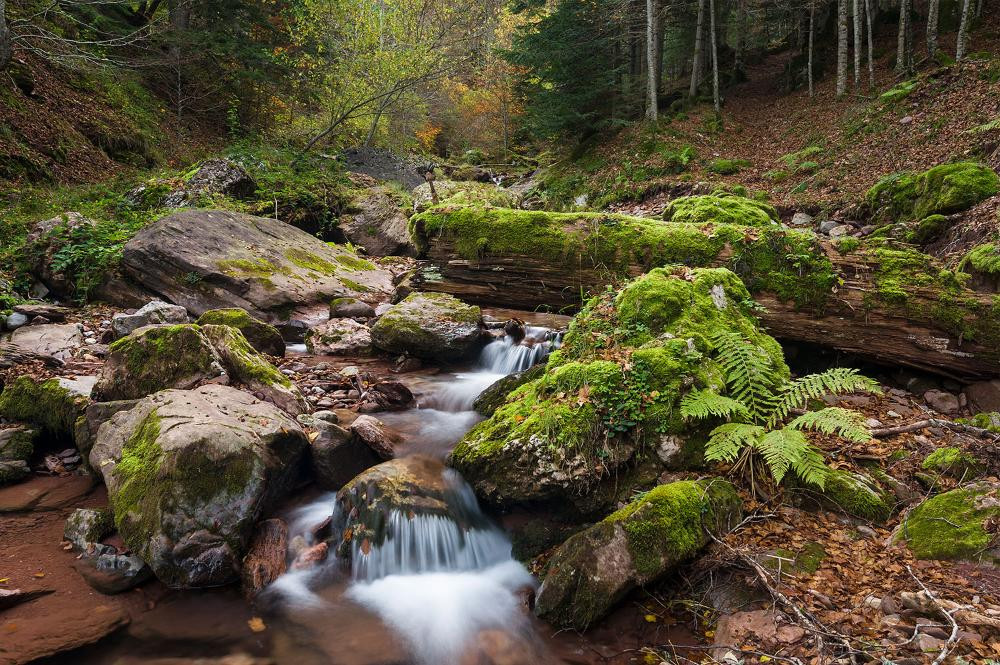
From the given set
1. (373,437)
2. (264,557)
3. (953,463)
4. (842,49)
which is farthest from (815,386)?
(842,49)

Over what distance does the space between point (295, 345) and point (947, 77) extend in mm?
17742

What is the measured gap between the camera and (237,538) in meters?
4.14

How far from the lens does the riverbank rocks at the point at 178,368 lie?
559 cm

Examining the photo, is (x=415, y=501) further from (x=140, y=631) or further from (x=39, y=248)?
(x=39, y=248)

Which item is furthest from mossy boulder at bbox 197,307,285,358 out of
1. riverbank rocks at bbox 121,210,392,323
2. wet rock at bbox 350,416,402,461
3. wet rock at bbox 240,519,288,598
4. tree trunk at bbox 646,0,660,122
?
tree trunk at bbox 646,0,660,122

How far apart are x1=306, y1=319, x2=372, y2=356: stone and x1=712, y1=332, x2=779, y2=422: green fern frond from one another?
5.77 m

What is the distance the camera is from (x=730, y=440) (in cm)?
370

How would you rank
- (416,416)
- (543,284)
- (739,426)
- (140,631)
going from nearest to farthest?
(140,631) → (739,426) → (416,416) → (543,284)

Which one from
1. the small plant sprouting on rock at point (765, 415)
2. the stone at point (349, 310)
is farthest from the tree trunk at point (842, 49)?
the small plant sprouting on rock at point (765, 415)

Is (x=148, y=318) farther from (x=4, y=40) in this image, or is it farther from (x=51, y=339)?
(x=4, y=40)

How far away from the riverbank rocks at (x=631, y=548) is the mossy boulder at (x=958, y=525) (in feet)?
3.22

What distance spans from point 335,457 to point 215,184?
1162 cm

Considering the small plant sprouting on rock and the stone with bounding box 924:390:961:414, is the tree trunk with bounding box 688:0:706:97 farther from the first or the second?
the small plant sprouting on rock

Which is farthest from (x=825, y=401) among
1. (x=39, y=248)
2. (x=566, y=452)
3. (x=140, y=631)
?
(x=39, y=248)
